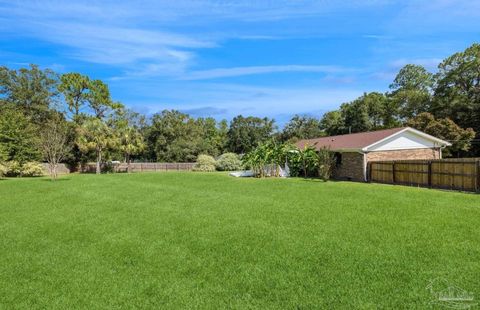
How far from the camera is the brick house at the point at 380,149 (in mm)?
22464

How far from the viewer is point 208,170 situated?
40.2 m

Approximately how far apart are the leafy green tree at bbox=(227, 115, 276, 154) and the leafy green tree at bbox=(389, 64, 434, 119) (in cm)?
1874

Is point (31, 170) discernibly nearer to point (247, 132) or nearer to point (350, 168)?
point (350, 168)

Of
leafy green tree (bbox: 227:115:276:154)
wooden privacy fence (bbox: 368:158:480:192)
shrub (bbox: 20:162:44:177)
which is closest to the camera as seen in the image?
wooden privacy fence (bbox: 368:158:480:192)

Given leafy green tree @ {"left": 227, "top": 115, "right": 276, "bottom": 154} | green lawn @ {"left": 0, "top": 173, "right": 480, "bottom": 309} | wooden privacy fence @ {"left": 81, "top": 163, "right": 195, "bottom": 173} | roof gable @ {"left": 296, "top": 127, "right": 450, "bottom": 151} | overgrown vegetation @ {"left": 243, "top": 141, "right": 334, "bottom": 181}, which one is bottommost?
green lawn @ {"left": 0, "top": 173, "right": 480, "bottom": 309}

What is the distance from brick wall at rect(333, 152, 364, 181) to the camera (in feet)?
74.4

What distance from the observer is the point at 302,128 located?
167ft

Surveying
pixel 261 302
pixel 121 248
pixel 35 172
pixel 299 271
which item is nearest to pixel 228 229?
pixel 121 248

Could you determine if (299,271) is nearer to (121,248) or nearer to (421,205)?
(121,248)

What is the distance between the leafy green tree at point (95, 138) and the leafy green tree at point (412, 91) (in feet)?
113

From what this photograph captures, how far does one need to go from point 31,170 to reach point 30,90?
1278 centimetres

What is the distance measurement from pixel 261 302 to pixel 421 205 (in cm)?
849

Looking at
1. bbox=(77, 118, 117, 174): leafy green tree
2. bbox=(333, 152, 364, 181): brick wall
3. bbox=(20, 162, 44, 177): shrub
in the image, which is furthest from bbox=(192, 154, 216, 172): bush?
bbox=(333, 152, 364, 181): brick wall

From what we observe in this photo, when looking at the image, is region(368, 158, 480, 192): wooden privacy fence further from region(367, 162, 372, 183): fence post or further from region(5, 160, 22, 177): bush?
region(5, 160, 22, 177): bush
